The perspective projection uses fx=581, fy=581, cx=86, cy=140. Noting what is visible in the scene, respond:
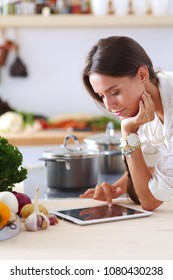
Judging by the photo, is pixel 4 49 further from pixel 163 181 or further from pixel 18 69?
pixel 163 181

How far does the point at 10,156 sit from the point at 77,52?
3.57 m

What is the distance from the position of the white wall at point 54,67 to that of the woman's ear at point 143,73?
318 cm

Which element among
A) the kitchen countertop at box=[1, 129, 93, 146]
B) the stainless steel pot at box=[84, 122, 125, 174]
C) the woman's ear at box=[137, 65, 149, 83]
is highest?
the woman's ear at box=[137, 65, 149, 83]

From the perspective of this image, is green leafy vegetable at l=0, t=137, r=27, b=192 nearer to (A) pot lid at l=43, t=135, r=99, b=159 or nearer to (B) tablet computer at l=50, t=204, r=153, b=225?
(B) tablet computer at l=50, t=204, r=153, b=225

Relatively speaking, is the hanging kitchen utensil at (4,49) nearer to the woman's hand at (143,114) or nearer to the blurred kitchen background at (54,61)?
the blurred kitchen background at (54,61)

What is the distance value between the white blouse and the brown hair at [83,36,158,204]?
0.11m

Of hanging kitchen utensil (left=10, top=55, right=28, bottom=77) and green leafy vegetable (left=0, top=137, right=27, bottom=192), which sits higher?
green leafy vegetable (left=0, top=137, right=27, bottom=192)

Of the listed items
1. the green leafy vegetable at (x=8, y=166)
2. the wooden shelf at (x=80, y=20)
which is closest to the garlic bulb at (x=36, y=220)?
the green leafy vegetable at (x=8, y=166)

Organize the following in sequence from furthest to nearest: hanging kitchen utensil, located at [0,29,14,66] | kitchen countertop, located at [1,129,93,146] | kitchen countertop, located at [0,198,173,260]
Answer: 1. hanging kitchen utensil, located at [0,29,14,66]
2. kitchen countertop, located at [1,129,93,146]
3. kitchen countertop, located at [0,198,173,260]

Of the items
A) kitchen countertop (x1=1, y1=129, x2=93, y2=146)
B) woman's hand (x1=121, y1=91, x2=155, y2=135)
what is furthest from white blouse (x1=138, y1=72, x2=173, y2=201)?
kitchen countertop (x1=1, y1=129, x2=93, y2=146)

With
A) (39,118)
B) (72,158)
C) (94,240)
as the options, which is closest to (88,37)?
(39,118)

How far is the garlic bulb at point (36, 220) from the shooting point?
163 cm

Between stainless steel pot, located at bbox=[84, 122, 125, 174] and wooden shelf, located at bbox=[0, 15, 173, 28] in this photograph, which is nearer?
stainless steel pot, located at bbox=[84, 122, 125, 174]

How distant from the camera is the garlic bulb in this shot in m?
1.63
